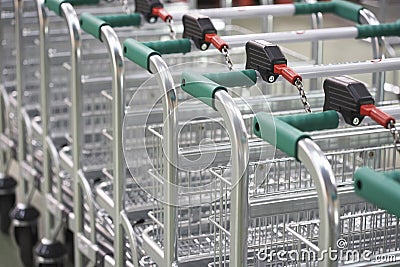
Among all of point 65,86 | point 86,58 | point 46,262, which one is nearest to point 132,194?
point 46,262

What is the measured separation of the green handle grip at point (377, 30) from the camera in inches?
121

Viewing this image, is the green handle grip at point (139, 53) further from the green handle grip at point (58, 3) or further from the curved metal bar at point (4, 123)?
the curved metal bar at point (4, 123)

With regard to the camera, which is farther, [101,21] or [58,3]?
[58,3]

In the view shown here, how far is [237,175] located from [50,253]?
6.11 feet

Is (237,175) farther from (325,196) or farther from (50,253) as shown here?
(50,253)

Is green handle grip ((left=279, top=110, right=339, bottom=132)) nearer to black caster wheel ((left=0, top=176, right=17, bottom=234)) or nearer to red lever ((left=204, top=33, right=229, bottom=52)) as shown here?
red lever ((left=204, top=33, right=229, bottom=52))

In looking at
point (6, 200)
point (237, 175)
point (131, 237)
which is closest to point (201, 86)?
point (237, 175)

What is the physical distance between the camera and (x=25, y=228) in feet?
13.5

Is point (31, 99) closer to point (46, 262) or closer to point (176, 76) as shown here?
point (46, 262)

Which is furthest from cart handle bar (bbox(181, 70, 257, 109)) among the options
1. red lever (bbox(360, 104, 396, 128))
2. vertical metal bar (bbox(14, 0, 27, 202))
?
vertical metal bar (bbox(14, 0, 27, 202))

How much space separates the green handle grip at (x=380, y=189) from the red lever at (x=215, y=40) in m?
1.00

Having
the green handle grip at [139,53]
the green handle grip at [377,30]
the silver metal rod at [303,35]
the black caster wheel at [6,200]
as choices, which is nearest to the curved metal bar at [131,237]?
the green handle grip at [139,53]

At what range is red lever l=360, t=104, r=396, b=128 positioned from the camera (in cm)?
204

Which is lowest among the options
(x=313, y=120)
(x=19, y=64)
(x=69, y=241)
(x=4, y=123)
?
(x=69, y=241)
